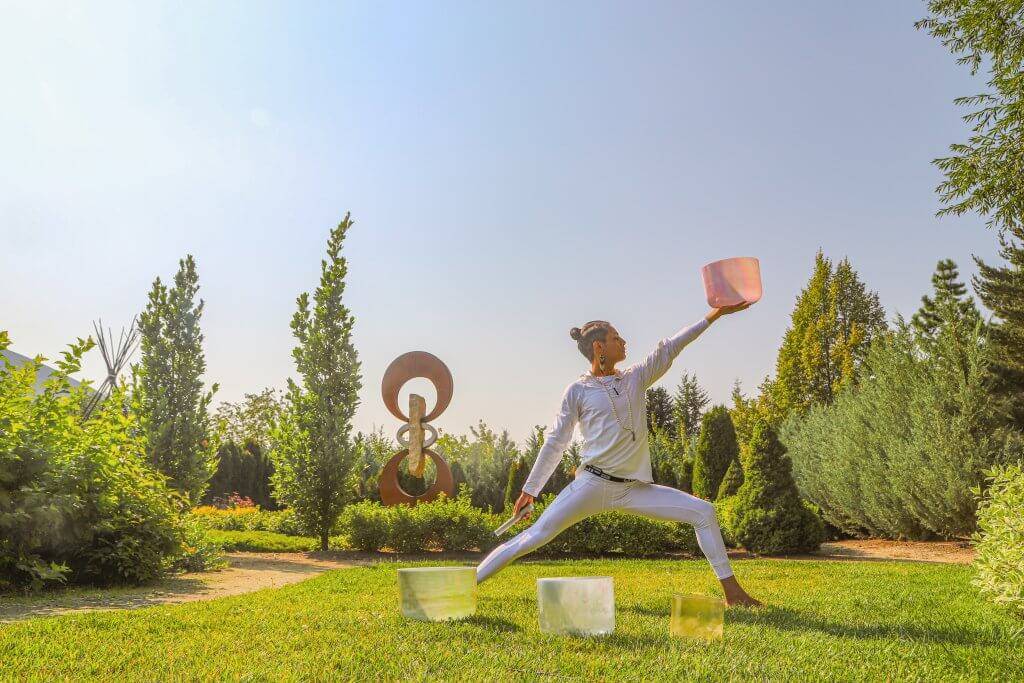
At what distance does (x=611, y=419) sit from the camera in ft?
17.0

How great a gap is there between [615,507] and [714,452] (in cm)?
1322

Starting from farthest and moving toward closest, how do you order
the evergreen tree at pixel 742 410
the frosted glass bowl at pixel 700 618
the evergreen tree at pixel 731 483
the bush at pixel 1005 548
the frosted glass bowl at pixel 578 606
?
1. the evergreen tree at pixel 742 410
2. the evergreen tree at pixel 731 483
3. the bush at pixel 1005 548
4. the frosted glass bowl at pixel 578 606
5. the frosted glass bowl at pixel 700 618

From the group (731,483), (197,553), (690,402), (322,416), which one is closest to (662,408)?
(690,402)

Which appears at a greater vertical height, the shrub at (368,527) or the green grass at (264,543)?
the shrub at (368,527)

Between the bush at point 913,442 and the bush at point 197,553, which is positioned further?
the bush at point 913,442

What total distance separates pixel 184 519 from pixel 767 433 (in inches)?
345

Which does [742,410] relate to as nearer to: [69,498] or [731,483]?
[731,483]

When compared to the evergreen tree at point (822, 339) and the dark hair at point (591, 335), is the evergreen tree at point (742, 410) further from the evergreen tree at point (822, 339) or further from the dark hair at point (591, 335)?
the dark hair at point (591, 335)

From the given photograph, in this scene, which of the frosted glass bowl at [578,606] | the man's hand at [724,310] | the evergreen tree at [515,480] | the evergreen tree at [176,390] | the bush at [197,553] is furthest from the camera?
the evergreen tree at [515,480]

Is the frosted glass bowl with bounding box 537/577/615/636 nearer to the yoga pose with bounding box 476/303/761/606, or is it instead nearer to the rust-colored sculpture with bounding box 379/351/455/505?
the yoga pose with bounding box 476/303/761/606

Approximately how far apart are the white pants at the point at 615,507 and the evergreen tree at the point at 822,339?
28.0 metres

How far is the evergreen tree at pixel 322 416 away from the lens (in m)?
12.7

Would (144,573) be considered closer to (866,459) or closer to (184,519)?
(184,519)

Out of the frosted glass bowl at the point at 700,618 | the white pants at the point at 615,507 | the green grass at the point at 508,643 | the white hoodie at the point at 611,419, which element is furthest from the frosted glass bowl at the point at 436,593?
the frosted glass bowl at the point at 700,618
